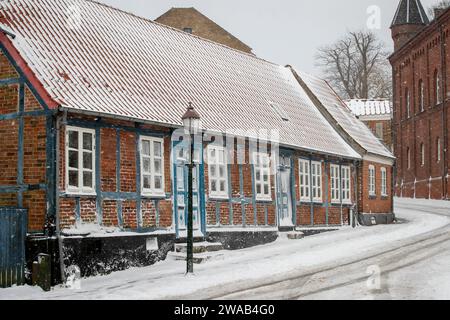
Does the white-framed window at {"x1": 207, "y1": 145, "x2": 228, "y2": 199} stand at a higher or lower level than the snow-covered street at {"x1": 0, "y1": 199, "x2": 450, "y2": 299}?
higher

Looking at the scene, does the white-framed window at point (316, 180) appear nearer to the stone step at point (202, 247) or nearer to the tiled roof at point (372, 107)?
the stone step at point (202, 247)

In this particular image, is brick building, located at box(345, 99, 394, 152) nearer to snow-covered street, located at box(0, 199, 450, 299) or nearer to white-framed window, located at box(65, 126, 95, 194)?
snow-covered street, located at box(0, 199, 450, 299)

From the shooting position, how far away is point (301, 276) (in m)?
13.1

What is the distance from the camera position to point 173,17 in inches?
1695

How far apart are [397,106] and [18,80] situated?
41898mm

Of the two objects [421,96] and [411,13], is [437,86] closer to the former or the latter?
[421,96]

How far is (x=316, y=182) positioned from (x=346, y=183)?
9.25 feet

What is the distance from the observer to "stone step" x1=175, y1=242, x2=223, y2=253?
53.8ft

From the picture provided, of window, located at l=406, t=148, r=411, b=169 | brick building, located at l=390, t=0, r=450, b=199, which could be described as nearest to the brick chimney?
brick building, located at l=390, t=0, r=450, b=199

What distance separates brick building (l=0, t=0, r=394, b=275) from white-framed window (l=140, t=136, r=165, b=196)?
0.11ft

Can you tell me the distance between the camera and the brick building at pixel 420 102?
137 ft

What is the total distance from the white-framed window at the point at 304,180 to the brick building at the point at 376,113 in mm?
39971

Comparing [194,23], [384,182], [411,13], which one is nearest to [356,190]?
[384,182]
